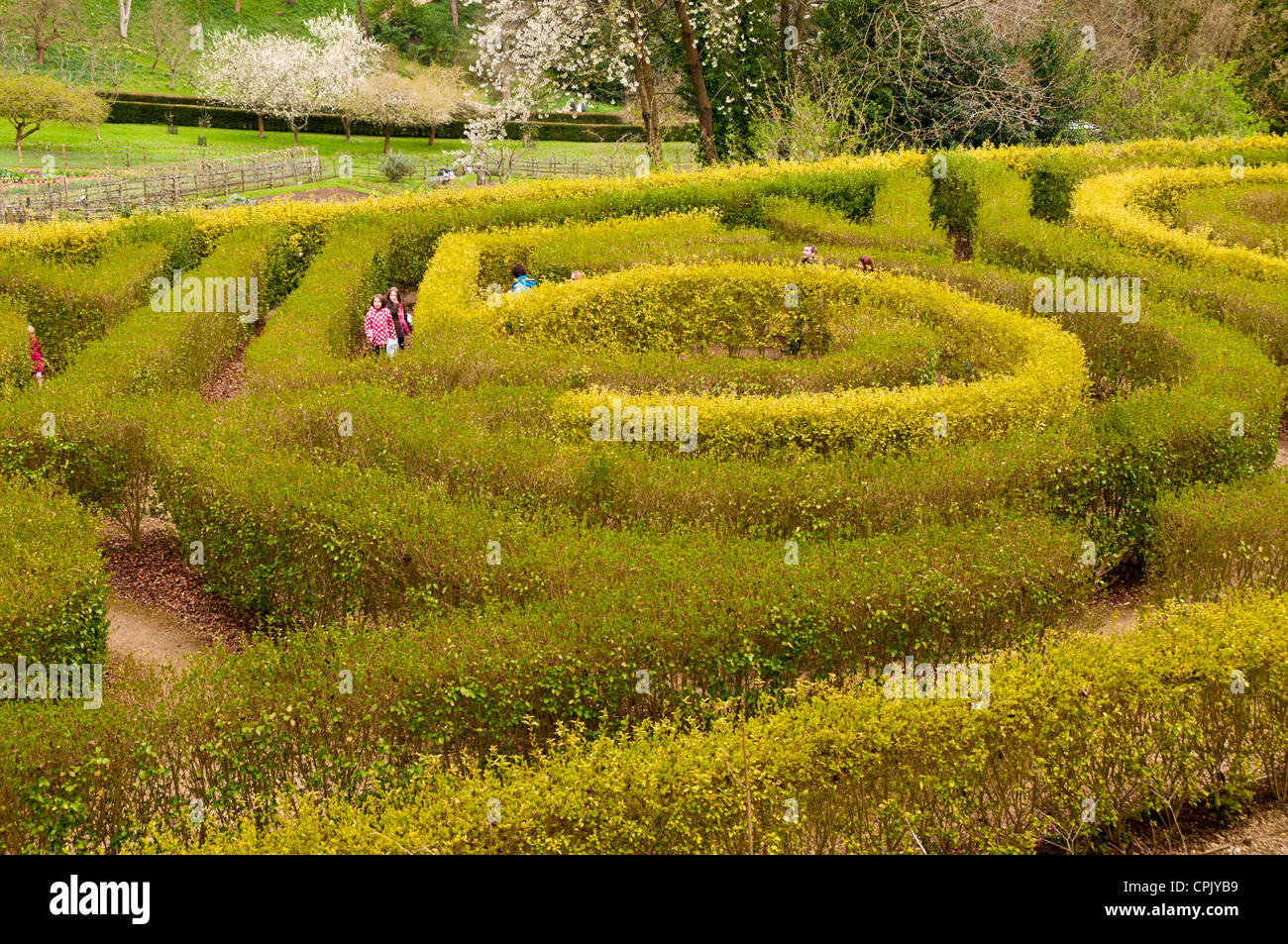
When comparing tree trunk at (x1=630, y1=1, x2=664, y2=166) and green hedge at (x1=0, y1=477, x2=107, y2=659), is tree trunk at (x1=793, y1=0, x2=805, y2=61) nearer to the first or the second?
tree trunk at (x1=630, y1=1, x2=664, y2=166)

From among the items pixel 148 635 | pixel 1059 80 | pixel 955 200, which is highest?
pixel 1059 80

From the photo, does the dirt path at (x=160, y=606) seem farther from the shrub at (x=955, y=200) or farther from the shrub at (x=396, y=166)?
the shrub at (x=396, y=166)

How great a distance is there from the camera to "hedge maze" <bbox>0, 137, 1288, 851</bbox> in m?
7.02

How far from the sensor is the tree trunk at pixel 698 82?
3419cm

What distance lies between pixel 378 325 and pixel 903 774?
41.9 feet

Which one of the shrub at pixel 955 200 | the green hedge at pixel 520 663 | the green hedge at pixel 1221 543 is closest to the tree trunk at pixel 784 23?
the shrub at pixel 955 200

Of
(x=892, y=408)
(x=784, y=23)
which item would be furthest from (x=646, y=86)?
(x=892, y=408)

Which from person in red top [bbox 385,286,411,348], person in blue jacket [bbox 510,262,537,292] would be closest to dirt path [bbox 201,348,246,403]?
person in red top [bbox 385,286,411,348]

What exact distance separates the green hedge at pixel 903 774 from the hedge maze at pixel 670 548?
30 millimetres

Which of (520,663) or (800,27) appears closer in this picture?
(520,663)

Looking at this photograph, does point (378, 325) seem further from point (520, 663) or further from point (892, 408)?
point (520, 663)

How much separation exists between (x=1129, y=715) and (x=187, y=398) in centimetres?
1176

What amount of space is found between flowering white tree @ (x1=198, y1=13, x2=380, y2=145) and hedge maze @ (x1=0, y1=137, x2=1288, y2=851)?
4291cm

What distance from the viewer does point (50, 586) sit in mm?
9000
